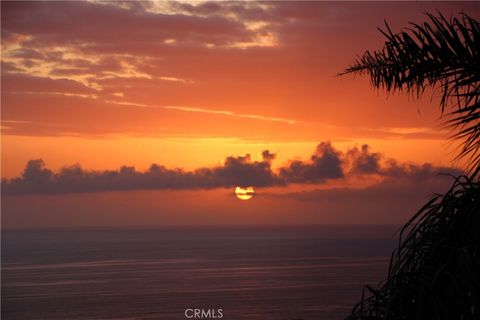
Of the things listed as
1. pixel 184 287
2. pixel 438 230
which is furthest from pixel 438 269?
pixel 184 287

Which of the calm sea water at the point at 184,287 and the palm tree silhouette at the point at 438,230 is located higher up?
the palm tree silhouette at the point at 438,230

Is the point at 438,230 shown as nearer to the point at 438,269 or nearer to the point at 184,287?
the point at 438,269

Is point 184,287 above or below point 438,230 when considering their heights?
below

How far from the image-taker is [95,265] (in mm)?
130125

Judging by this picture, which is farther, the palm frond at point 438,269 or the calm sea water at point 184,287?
the calm sea water at point 184,287

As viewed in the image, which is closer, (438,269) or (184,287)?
(438,269)

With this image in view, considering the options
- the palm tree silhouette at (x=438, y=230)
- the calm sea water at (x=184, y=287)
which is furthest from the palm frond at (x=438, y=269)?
the calm sea water at (x=184, y=287)

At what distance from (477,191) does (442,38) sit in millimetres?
1077

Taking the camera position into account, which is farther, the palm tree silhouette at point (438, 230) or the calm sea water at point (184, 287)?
the calm sea water at point (184, 287)

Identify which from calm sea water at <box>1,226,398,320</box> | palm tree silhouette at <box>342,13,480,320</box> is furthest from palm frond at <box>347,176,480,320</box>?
calm sea water at <box>1,226,398,320</box>

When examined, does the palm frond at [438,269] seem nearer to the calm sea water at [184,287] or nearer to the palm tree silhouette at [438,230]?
the palm tree silhouette at [438,230]

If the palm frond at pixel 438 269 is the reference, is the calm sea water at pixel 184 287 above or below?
below

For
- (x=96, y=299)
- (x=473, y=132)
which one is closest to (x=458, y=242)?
(x=473, y=132)

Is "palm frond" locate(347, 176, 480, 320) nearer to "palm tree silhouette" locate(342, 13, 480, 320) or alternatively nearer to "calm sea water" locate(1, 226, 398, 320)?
"palm tree silhouette" locate(342, 13, 480, 320)
